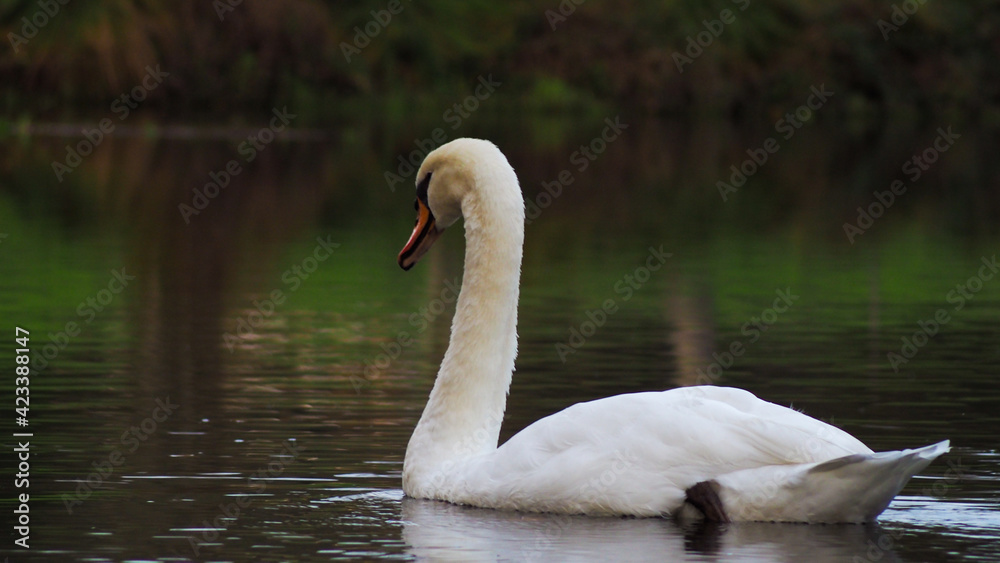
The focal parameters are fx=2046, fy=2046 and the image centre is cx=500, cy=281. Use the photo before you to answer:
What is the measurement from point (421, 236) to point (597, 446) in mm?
1677

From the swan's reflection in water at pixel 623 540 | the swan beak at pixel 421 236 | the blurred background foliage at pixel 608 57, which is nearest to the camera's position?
the swan's reflection in water at pixel 623 540

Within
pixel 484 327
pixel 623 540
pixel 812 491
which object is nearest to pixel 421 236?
pixel 484 327

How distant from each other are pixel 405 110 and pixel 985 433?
5826 cm

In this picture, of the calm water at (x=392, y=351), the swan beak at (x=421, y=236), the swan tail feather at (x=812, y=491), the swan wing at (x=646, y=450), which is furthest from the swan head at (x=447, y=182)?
the swan tail feather at (x=812, y=491)

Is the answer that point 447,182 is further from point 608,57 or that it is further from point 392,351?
point 608,57

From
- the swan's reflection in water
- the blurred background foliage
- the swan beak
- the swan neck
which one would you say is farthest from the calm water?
the blurred background foliage

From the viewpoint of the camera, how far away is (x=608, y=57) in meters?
76.1

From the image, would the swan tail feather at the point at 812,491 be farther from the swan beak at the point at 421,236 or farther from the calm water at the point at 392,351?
the swan beak at the point at 421,236

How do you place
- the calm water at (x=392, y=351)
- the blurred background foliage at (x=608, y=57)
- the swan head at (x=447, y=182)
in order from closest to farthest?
the calm water at (x=392, y=351) < the swan head at (x=447, y=182) < the blurred background foliage at (x=608, y=57)

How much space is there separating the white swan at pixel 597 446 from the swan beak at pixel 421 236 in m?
0.05

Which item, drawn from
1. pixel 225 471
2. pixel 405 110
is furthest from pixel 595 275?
pixel 405 110

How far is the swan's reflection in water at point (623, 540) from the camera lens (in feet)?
23.4

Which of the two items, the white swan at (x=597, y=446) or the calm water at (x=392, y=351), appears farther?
the calm water at (x=392, y=351)

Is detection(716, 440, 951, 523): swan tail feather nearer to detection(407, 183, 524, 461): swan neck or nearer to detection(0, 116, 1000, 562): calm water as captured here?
detection(0, 116, 1000, 562): calm water
